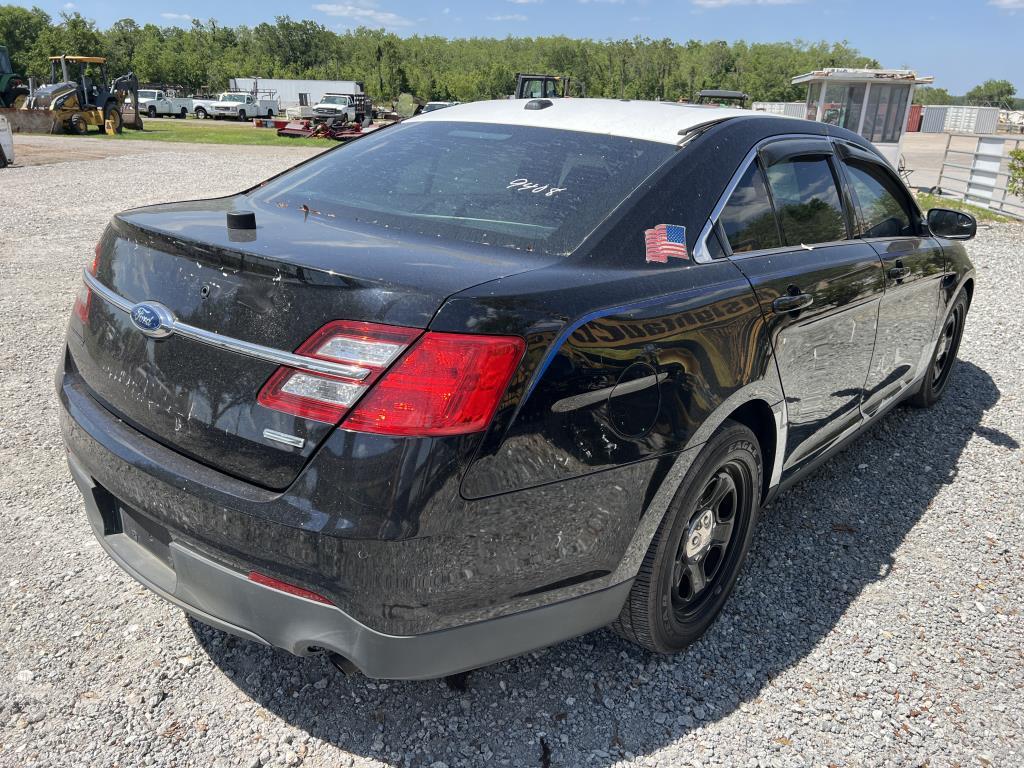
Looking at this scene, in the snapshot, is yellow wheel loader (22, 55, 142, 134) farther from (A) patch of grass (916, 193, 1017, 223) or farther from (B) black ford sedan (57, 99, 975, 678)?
(B) black ford sedan (57, 99, 975, 678)

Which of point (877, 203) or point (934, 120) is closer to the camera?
point (877, 203)

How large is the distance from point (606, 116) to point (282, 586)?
1.95 m

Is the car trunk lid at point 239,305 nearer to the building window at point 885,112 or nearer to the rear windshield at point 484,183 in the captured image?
the rear windshield at point 484,183

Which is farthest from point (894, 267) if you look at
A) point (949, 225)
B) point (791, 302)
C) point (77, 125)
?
point (77, 125)

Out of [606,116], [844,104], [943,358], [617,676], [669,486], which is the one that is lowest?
[617,676]

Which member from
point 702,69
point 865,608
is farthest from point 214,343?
point 702,69

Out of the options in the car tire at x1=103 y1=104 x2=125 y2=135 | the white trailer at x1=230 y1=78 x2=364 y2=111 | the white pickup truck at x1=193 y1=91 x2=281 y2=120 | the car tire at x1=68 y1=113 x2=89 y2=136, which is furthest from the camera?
the white trailer at x1=230 y1=78 x2=364 y2=111

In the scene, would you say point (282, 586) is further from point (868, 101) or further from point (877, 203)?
point (868, 101)

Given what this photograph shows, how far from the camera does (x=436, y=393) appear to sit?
1.71m

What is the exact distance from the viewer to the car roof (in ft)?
8.89

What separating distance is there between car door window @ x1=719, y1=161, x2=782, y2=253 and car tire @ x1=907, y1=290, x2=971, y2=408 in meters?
2.37

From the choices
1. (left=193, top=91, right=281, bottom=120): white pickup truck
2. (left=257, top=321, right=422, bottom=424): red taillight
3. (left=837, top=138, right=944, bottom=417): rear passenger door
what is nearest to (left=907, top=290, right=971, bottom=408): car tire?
(left=837, top=138, right=944, bottom=417): rear passenger door

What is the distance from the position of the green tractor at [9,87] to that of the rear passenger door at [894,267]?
31.2 m

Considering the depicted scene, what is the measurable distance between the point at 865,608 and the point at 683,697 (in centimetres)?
93
